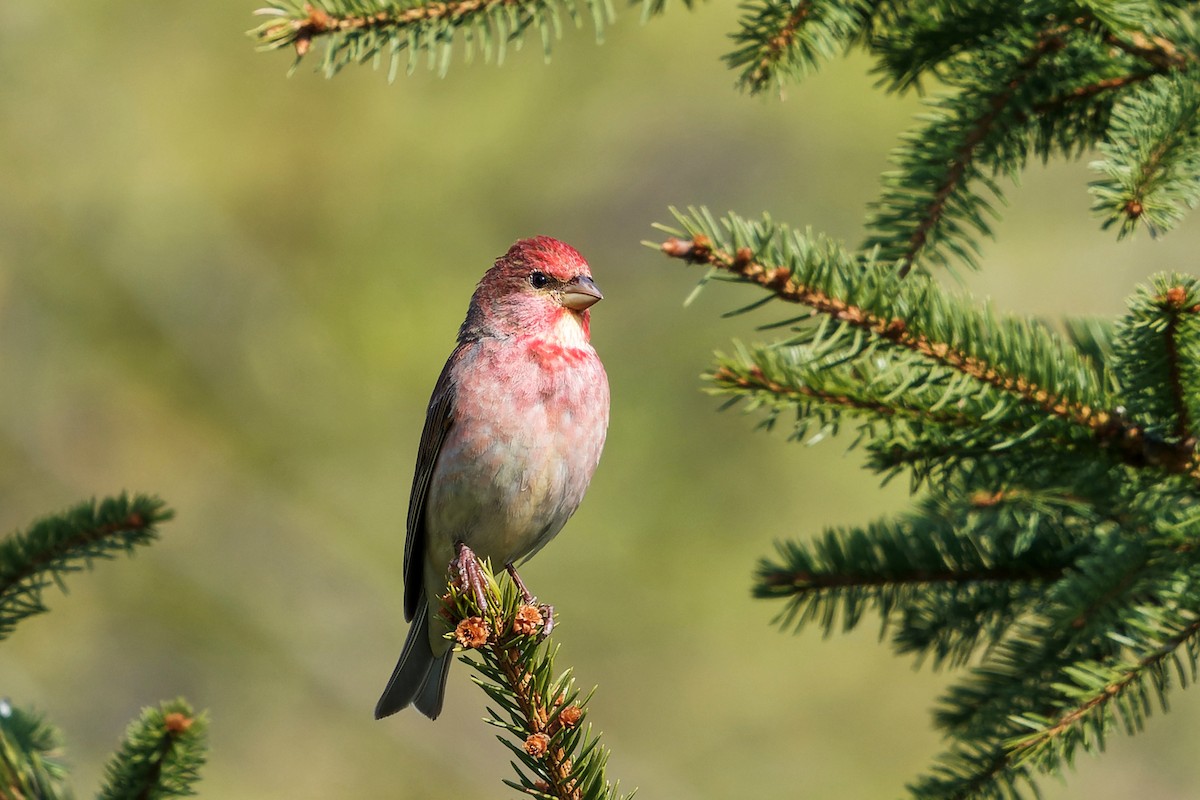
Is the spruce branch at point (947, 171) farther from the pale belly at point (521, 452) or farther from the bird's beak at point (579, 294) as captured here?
the bird's beak at point (579, 294)

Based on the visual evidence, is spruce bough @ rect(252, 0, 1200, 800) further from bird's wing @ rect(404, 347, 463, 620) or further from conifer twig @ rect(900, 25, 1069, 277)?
bird's wing @ rect(404, 347, 463, 620)

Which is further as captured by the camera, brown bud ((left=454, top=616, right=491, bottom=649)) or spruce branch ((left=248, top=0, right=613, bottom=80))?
spruce branch ((left=248, top=0, right=613, bottom=80))

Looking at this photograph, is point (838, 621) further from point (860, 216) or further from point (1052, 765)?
point (1052, 765)

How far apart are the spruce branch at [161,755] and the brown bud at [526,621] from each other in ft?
2.30

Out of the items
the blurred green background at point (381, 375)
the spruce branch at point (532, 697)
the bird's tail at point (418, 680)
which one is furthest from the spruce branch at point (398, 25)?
the blurred green background at point (381, 375)

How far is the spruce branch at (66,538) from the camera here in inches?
117

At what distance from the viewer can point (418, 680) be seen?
4.64 m

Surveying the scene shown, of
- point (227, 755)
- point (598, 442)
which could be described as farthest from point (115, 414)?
point (598, 442)

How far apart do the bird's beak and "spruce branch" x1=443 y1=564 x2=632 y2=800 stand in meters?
1.98

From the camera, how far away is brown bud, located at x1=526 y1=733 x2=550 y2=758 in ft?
8.01

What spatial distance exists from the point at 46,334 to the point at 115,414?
3.20 feet

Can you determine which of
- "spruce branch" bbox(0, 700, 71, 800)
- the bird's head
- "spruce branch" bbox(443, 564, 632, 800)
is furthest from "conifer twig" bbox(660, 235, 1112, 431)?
the bird's head

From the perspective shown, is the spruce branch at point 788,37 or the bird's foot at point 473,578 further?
the spruce branch at point 788,37

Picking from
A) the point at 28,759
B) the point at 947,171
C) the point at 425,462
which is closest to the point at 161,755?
the point at 28,759
